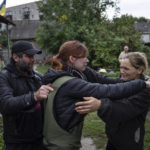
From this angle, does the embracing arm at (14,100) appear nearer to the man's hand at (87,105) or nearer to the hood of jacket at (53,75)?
the hood of jacket at (53,75)

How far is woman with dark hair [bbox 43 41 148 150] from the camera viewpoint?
161 cm

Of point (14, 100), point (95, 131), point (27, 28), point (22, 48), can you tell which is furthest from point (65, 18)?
point (27, 28)

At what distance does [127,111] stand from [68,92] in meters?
0.56

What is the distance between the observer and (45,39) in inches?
864

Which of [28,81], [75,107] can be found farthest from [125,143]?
[28,81]

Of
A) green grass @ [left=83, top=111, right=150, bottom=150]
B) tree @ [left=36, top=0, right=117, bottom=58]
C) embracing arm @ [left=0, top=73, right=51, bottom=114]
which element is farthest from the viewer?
tree @ [left=36, top=0, right=117, bottom=58]

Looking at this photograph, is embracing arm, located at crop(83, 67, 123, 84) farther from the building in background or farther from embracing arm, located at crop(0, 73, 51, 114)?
the building in background

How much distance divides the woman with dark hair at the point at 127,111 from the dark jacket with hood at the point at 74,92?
2.7 inches

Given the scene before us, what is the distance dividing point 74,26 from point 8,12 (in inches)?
1826

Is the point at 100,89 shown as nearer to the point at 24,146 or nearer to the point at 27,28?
the point at 24,146

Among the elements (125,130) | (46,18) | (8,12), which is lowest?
(125,130)

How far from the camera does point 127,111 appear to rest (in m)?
1.74

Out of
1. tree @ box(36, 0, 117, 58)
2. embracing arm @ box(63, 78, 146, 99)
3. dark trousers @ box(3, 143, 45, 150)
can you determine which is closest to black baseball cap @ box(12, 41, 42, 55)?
embracing arm @ box(63, 78, 146, 99)

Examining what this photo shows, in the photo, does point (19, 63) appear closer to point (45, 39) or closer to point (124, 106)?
point (124, 106)
